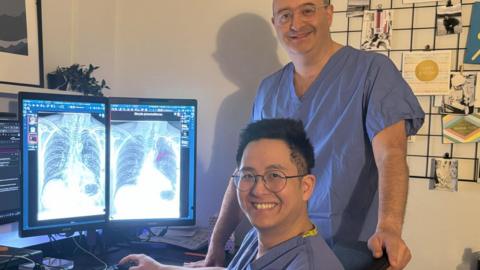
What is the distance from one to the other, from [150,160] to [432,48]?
114 centimetres

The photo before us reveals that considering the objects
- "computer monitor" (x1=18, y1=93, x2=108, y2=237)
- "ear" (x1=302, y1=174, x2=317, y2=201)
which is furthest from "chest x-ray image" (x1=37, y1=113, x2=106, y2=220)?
"ear" (x1=302, y1=174, x2=317, y2=201)

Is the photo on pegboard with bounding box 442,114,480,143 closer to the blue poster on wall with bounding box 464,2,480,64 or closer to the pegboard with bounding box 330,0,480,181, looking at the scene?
the pegboard with bounding box 330,0,480,181

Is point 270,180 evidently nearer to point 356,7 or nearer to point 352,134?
point 352,134

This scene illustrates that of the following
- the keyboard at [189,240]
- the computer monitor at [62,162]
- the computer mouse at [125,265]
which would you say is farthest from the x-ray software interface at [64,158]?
the keyboard at [189,240]

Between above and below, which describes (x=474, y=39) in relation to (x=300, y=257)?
above

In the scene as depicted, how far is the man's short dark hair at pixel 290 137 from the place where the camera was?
42.3 inches

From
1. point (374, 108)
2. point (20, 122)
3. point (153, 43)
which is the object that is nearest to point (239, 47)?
Result: point (153, 43)

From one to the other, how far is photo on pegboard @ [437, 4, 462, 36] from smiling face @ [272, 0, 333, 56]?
447 millimetres

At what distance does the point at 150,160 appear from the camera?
5.81 ft

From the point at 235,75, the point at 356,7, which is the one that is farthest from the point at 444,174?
the point at 235,75

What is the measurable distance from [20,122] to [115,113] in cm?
37

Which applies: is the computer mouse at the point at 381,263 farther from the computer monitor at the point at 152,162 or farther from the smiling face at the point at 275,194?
the computer monitor at the point at 152,162

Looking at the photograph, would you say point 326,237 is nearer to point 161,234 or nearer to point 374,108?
point 374,108

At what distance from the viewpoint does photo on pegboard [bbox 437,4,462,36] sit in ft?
5.33
